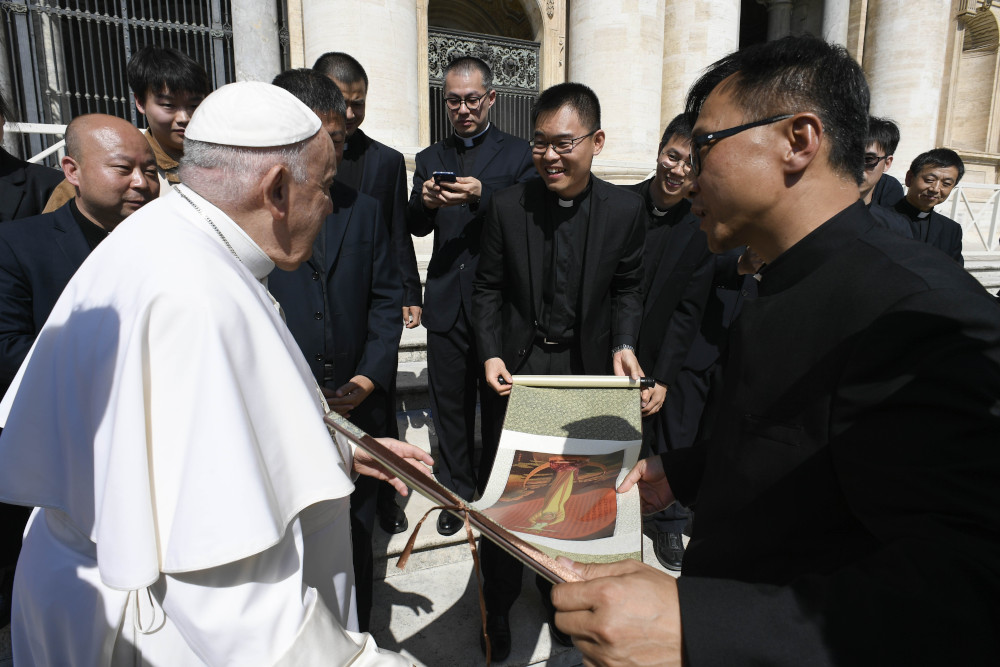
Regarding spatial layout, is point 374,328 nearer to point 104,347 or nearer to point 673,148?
point 104,347

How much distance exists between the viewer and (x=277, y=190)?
1491mm

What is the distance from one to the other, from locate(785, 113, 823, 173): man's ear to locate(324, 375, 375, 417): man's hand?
6.20 ft

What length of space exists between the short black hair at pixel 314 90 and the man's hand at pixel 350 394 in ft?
3.99

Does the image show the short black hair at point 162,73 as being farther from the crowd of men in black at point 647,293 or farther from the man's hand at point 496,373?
the man's hand at point 496,373

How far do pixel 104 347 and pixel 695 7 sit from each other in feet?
35.0

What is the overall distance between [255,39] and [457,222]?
5.85 m

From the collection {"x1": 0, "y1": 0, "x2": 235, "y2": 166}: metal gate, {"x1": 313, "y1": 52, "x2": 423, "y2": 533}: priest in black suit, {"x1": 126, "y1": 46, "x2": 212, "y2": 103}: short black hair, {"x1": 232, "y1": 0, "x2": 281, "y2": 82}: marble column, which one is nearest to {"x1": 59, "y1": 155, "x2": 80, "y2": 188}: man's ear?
{"x1": 126, "y1": 46, "x2": 212, "y2": 103}: short black hair

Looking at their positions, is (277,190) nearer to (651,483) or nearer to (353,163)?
(651,483)

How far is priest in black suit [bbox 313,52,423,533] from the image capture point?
137 inches

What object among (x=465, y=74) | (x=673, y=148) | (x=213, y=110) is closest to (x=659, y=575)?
(x=213, y=110)

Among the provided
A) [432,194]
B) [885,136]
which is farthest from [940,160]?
[432,194]

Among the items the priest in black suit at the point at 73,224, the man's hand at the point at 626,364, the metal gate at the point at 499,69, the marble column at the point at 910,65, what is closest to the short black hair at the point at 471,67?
the priest in black suit at the point at 73,224

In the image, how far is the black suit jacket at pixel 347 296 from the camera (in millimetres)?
2562

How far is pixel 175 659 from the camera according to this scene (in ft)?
4.17
